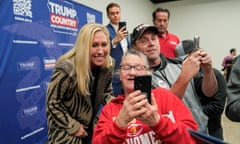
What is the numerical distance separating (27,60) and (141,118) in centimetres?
198

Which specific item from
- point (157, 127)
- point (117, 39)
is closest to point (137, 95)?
point (157, 127)

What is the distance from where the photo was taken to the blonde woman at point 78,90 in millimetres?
1695

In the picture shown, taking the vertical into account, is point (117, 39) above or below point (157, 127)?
above

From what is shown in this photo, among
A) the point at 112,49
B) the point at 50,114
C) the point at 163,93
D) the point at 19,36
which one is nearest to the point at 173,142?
the point at 163,93

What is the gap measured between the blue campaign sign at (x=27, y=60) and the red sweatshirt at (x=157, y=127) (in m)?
1.52

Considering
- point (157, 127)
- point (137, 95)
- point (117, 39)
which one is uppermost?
point (117, 39)

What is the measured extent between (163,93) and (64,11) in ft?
8.13

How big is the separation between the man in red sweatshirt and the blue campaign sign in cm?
155

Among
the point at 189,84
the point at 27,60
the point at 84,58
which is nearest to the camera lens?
the point at 189,84

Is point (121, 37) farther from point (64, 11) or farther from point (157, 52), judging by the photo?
point (157, 52)

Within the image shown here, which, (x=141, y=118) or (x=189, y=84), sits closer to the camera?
(x=141, y=118)

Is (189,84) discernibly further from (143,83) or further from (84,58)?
(84,58)

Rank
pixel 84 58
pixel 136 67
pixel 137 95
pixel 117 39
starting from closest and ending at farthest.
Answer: pixel 137 95, pixel 136 67, pixel 84 58, pixel 117 39

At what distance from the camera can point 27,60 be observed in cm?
262
